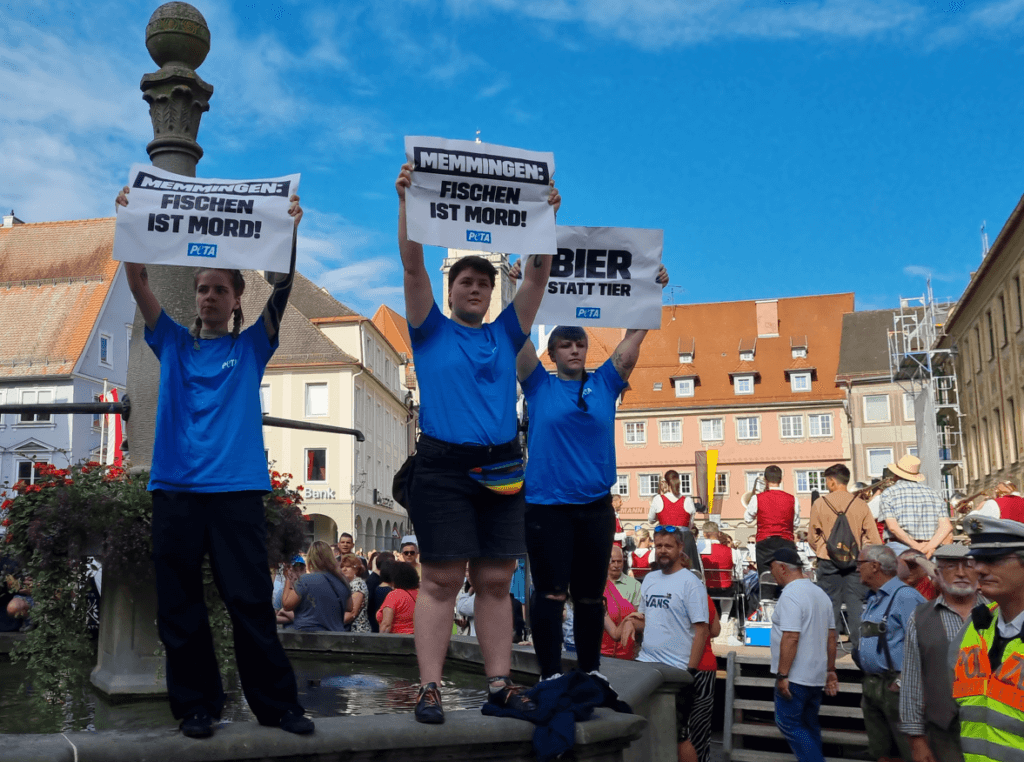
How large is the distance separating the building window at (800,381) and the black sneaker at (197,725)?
65358 millimetres

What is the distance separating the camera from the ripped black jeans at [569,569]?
4977 millimetres

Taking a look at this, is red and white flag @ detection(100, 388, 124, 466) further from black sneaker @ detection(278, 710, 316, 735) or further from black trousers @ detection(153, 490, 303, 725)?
black sneaker @ detection(278, 710, 316, 735)

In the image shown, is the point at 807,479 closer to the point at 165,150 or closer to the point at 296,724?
the point at 165,150

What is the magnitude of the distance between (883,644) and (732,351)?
63.1 metres

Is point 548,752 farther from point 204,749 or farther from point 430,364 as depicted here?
point 430,364

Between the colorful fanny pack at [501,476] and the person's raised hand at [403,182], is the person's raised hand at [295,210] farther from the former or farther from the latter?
the colorful fanny pack at [501,476]

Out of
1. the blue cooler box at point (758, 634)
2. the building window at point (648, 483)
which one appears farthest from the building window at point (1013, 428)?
the building window at point (648, 483)

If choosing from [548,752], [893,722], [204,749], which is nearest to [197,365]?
[204,749]

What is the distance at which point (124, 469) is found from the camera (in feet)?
20.0

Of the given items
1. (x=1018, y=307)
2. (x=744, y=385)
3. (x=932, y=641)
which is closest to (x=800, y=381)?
(x=744, y=385)

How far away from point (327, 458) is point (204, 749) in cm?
4842

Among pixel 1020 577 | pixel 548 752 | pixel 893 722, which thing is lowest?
pixel 893 722

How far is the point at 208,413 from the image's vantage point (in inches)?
161

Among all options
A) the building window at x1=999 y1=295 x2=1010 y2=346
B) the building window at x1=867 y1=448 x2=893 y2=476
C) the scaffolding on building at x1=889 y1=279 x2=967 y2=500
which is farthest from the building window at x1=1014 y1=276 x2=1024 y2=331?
the building window at x1=867 y1=448 x2=893 y2=476
